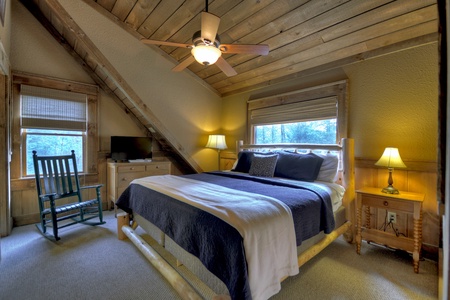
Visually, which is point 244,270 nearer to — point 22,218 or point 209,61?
point 209,61

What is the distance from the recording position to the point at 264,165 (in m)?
2.95

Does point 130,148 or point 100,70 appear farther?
point 130,148

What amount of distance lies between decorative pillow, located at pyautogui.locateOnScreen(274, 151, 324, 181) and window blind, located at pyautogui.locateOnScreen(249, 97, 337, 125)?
0.69 metres

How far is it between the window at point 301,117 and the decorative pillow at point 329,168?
388 mm

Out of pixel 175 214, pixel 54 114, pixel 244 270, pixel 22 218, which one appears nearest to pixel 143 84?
pixel 54 114

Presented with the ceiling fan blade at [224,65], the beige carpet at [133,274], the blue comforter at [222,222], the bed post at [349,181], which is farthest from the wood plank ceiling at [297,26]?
the beige carpet at [133,274]

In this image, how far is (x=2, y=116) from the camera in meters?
2.50

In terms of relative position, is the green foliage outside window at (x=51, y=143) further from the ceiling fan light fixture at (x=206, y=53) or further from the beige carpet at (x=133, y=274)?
the ceiling fan light fixture at (x=206, y=53)

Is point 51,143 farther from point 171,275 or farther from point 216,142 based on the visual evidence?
point 171,275

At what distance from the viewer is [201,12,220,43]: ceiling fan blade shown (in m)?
1.72

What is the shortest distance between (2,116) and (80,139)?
110cm

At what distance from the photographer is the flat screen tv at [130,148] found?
143 inches

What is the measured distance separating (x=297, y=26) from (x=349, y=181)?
1955 millimetres

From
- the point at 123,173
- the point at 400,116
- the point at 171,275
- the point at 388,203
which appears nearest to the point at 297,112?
the point at 400,116
